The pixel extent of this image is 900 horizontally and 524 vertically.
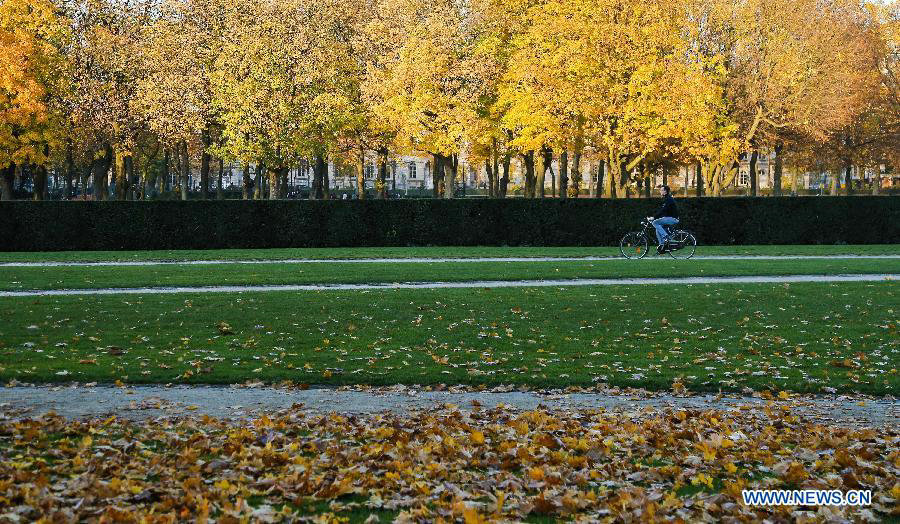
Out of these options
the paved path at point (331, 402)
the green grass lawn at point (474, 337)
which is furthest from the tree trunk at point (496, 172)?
the paved path at point (331, 402)

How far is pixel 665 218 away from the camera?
27891 mm

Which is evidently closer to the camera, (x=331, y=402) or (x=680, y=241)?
(x=331, y=402)

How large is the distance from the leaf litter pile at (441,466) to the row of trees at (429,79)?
3666 centimetres

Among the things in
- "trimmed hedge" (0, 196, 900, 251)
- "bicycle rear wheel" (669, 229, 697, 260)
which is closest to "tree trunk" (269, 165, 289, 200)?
"trimmed hedge" (0, 196, 900, 251)

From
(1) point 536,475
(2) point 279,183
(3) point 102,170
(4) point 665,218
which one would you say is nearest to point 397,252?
(4) point 665,218

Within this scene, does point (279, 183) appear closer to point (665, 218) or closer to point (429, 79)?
point (429, 79)

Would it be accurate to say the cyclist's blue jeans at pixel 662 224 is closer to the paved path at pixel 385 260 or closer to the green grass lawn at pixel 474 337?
the paved path at pixel 385 260

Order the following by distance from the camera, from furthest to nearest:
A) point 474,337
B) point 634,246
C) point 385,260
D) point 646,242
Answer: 1. point 634,246
2. point 646,242
3. point 385,260
4. point 474,337

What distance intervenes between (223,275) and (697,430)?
16620 millimetres

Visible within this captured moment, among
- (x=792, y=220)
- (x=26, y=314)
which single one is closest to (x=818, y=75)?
(x=792, y=220)

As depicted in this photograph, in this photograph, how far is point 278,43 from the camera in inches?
2036

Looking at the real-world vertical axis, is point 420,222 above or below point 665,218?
below

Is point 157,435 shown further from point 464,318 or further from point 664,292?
point 664,292

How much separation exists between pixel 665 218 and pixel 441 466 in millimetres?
21881
